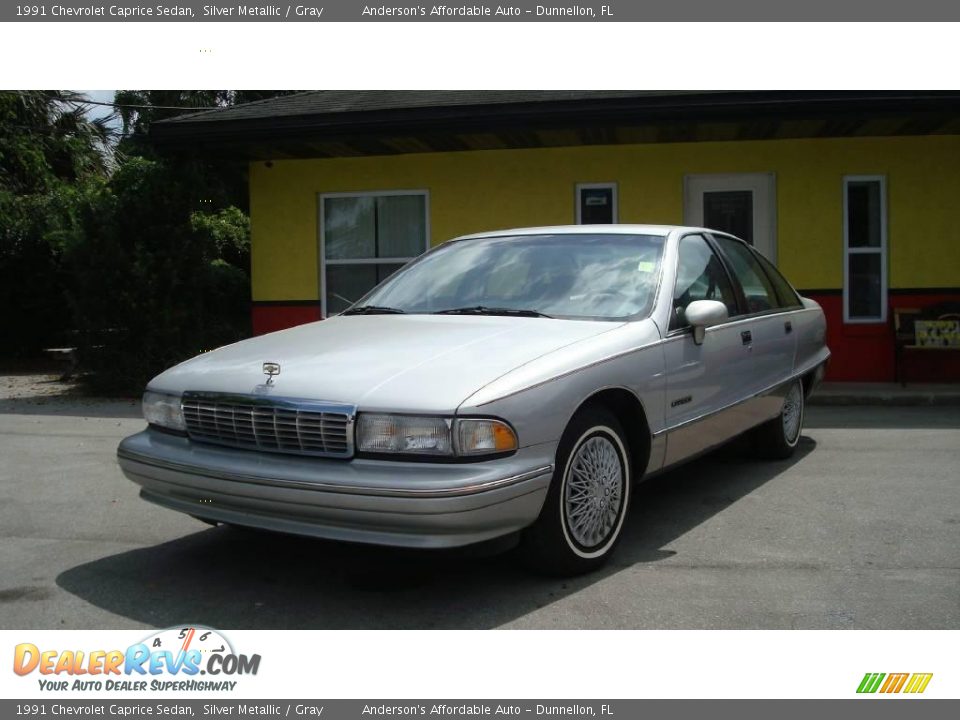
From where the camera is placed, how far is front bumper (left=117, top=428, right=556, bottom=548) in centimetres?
328

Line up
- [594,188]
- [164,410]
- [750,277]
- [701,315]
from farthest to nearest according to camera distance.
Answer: [594,188] → [750,277] → [701,315] → [164,410]

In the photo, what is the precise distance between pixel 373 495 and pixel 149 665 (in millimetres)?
961

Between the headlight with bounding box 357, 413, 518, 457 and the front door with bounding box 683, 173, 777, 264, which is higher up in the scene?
the front door with bounding box 683, 173, 777, 264

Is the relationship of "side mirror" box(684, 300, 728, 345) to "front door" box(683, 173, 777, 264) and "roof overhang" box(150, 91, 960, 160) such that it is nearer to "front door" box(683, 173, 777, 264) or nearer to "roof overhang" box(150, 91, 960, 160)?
"roof overhang" box(150, 91, 960, 160)

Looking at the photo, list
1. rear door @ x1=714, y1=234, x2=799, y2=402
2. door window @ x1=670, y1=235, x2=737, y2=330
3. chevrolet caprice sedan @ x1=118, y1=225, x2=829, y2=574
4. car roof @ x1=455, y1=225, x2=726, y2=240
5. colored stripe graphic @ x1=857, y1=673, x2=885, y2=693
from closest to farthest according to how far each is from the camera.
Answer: colored stripe graphic @ x1=857, y1=673, x2=885, y2=693 → chevrolet caprice sedan @ x1=118, y1=225, x2=829, y2=574 → door window @ x1=670, y1=235, x2=737, y2=330 → car roof @ x1=455, y1=225, x2=726, y2=240 → rear door @ x1=714, y1=234, x2=799, y2=402

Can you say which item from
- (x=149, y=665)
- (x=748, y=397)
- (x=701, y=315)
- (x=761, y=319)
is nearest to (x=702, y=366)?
(x=701, y=315)

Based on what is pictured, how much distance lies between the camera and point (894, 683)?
10.2 feet

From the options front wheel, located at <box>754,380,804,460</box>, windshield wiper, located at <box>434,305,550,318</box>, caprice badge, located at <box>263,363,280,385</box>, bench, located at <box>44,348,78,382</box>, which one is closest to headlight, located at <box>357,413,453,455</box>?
caprice badge, located at <box>263,363,280,385</box>

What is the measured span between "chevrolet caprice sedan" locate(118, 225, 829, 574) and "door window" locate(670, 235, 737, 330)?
14 mm

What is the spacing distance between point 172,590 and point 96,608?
0.31 m

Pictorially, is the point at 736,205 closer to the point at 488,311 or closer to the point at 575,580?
the point at 488,311

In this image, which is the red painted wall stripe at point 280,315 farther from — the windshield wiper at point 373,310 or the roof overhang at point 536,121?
the windshield wiper at point 373,310

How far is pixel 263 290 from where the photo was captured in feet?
36.4

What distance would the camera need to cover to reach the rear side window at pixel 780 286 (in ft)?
20.3
